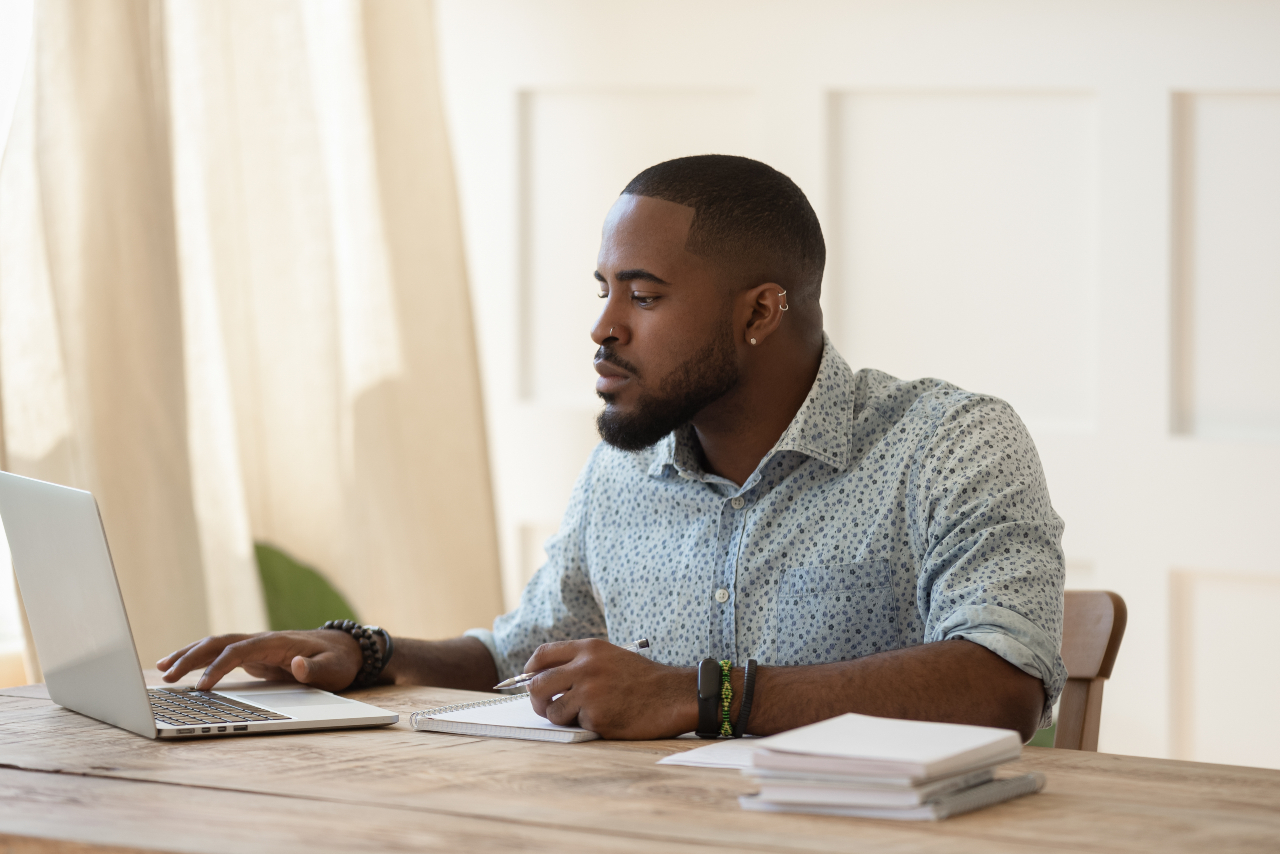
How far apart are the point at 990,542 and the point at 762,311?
1.28 ft

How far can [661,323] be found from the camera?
1.46 metres

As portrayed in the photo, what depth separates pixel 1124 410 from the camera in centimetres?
210

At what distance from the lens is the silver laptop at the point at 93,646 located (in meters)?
1.11

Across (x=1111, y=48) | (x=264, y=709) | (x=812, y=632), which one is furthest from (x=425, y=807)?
(x=1111, y=48)

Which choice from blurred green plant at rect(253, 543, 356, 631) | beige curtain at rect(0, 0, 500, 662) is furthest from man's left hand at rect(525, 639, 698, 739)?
blurred green plant at rect(253, 543, 356, 631)

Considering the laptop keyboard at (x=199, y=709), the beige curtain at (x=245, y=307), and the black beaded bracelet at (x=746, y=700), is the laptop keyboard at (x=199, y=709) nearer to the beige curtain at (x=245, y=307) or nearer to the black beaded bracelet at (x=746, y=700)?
the black beaded bracelet at (x=746, y=700)

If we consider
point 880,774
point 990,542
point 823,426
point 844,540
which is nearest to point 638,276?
point 823,426

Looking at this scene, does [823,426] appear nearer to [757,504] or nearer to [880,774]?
[757,504]

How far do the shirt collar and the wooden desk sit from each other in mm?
409

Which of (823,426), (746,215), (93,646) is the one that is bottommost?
(93,646)

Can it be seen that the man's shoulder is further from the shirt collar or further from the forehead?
the forehead

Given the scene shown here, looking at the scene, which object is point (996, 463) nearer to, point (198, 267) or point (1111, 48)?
point (1111, 48)

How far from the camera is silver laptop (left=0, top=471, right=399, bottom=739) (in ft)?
3.64

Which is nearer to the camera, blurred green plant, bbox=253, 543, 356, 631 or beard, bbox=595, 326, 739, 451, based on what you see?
beard, bbox=595, 326, 739, 451
